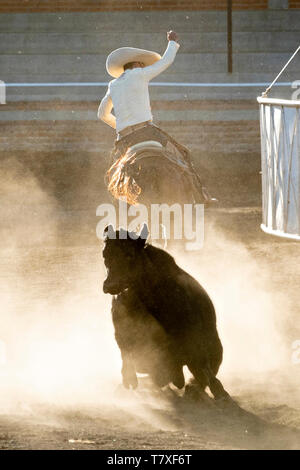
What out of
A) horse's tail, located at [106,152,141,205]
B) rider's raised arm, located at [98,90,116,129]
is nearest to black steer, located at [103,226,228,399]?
horse's tail, located at [106,152,141,205]

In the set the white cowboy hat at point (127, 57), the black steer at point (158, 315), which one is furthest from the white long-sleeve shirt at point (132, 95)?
the black steer at point (158, 315)

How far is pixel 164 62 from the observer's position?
9617 mm

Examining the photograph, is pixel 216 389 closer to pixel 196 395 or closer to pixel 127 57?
pixel 196 395

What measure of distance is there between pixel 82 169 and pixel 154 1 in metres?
6.71

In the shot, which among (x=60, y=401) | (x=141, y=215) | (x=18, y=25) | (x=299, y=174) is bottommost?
(x=60, y=401)

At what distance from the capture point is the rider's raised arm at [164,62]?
31.3ft

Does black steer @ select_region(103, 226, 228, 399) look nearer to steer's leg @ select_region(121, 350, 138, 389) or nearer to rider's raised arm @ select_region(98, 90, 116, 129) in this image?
steer's leg @ select_region(121, 350, 138, 389)

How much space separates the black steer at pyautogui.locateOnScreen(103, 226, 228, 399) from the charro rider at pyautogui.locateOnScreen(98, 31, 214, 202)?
10.7 feet

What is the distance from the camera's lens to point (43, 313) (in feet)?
28.9

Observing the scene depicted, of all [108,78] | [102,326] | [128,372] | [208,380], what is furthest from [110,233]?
[108,78]

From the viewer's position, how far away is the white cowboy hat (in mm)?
9906

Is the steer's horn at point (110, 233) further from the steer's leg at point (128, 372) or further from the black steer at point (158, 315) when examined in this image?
the steer's leg at point (128, 372)

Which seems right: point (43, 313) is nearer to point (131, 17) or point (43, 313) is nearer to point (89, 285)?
point (89, 285)
